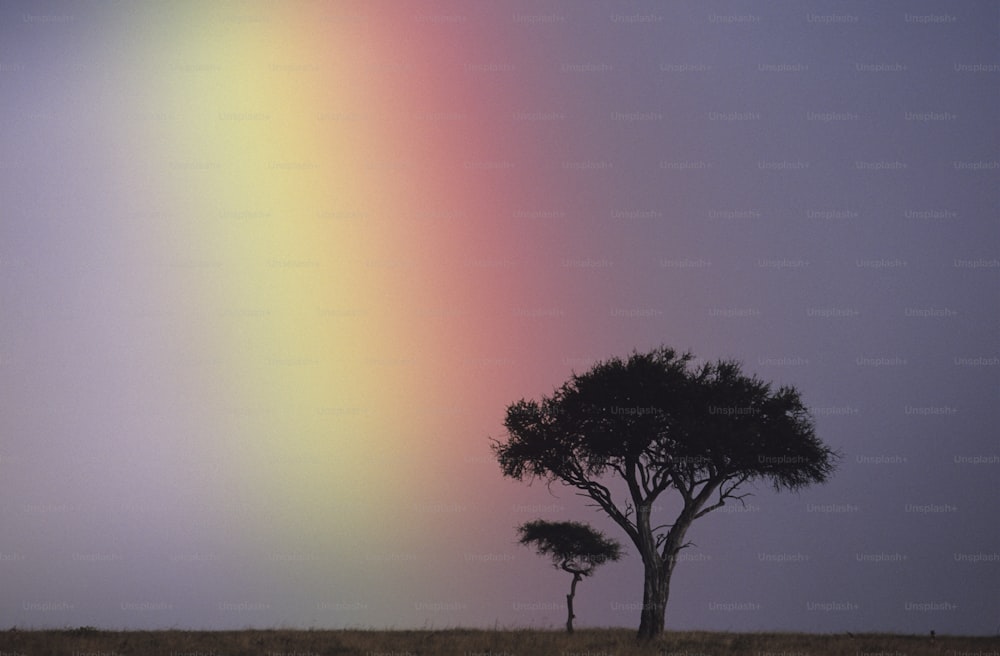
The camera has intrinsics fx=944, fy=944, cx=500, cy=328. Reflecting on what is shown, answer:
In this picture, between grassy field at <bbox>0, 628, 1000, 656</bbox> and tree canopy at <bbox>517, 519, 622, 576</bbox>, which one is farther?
tree canopy at <bbox>517, 519, 622, 576</bbox>

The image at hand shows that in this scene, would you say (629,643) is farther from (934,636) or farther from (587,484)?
(934,636)

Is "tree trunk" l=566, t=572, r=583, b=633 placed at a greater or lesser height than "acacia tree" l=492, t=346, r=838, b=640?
lesser

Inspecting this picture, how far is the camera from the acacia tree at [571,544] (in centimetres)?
5191

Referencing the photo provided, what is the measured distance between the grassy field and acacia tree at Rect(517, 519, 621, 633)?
989cm

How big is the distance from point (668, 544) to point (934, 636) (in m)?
13.4

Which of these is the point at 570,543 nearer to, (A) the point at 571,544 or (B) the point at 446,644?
(A) the point at 571,544

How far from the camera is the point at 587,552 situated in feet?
171

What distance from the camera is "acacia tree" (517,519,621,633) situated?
51906mm

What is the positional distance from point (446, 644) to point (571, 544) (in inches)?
696

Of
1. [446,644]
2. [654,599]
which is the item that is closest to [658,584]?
[654,599]

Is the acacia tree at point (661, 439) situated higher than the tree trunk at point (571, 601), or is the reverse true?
the acacia tree at point (661, 439)

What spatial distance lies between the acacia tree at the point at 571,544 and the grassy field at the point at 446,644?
989 cm

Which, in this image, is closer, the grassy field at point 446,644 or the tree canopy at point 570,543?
the grassy field at point 446,644

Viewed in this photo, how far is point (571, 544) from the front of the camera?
171ft
